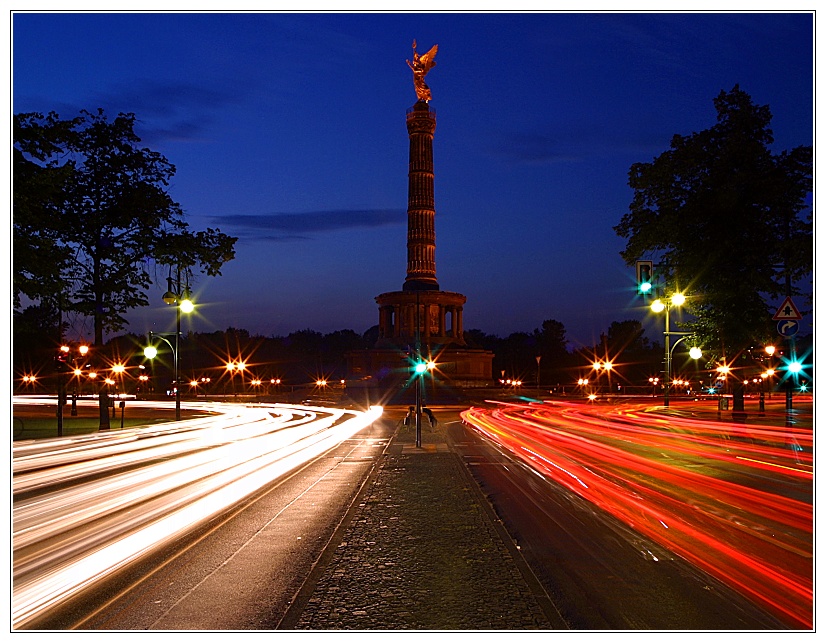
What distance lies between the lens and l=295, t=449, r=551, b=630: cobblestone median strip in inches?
258

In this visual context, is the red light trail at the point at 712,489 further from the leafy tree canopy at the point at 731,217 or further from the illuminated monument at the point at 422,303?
the illuminated monument at the point at 422,303

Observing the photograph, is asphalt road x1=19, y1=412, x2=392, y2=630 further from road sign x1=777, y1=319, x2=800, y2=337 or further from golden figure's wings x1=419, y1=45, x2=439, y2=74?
golden figure's wings x1=419, y1=45, x2=439, y2=74

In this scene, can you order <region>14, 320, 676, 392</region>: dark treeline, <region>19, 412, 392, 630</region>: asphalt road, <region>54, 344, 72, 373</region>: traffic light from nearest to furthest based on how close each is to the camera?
<region>19, 412, 392, 630</region>: asphalt road → <region>54, 344, 72, 373</region>: traffic light → <region>14, 320, 676, 392</region>: dark treeline

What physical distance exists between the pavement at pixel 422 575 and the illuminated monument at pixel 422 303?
68758mm

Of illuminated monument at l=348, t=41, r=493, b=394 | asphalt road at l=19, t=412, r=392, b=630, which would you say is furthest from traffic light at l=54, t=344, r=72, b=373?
illuminated monument at l=348, t=41, r=493, b=394

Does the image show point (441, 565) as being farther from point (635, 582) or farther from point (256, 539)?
point (256, 539)

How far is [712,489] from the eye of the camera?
14422 mm

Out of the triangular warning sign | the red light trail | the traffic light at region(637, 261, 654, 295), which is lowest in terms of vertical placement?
the red light trail

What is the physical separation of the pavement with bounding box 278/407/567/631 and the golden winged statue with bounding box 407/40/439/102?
83.9m

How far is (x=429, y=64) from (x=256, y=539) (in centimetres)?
9113

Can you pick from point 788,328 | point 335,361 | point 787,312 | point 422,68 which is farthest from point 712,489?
point 335,361

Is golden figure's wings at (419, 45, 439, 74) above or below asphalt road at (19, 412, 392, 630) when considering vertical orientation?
above

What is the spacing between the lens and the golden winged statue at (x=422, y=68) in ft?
304

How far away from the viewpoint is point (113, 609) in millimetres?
6844
